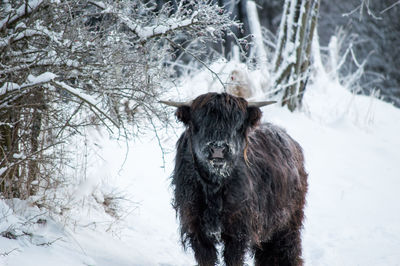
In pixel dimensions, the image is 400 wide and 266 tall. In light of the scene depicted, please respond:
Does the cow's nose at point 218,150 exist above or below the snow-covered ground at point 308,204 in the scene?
above

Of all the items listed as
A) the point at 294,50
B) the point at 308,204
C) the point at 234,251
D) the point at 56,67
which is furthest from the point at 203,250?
the point at 294,50

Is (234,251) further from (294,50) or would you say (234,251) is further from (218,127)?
(294,50)

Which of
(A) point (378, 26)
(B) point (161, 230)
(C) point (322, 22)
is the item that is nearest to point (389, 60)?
(A) point (378, 26)

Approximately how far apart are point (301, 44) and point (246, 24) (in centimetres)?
486

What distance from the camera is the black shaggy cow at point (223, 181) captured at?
4133 millimetres

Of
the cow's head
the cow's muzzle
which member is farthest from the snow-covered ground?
the cow's muzzle

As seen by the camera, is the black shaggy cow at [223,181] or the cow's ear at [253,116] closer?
the black shaggy cow at [223,181]

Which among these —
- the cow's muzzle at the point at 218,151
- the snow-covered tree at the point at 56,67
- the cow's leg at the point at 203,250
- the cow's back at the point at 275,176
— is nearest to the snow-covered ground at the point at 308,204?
the snow-covered tree at the point at 56,67

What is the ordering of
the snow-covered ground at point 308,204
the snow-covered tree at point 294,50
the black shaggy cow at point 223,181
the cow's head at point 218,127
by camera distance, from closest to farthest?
the cow's head at point 218,127, the black shaggy cow at point 223,181, the snow-covered ground at point 308,204, the snow-covered tree at point 294,50

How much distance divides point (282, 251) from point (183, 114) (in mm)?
1869

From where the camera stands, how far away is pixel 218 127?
4.16 meters

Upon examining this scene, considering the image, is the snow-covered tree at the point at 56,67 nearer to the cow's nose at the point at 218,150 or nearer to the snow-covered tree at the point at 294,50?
the cow's nose at the point at 218,150

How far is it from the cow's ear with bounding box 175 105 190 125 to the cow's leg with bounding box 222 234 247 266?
108cm

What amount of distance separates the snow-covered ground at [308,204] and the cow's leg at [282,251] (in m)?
0.89
